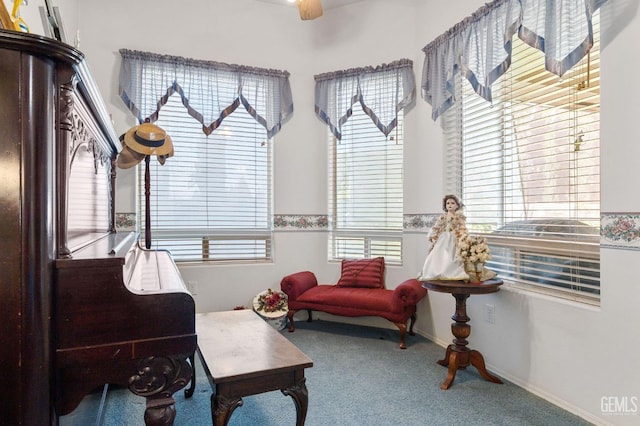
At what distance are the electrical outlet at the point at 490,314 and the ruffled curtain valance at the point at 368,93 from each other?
191 centimetres

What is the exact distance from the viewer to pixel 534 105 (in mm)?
2543

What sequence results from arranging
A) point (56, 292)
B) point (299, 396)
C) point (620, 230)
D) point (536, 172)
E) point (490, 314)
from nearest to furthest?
point (56, 292), point (299, 396), point (620, 230), point (536, 172), point (490, 314)

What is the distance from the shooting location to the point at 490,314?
2.77 meters

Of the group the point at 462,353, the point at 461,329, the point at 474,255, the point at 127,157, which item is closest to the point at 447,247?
the point at 474,255

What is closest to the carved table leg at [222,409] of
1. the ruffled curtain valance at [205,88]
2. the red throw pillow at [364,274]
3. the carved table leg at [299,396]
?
the carved table leg at [299,396]

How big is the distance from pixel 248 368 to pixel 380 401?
43.3 inches

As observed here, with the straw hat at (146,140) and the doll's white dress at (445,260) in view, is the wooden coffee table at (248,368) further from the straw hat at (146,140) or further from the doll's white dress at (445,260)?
the straw hat at (146,140)

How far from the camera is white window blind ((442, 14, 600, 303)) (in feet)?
7.18

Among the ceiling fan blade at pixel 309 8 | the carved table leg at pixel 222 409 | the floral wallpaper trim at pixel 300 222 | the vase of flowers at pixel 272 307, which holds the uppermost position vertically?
the ceiling fan blade at pixel 309 8

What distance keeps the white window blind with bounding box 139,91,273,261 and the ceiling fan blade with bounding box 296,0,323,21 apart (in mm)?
1231

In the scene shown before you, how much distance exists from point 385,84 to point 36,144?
338cm

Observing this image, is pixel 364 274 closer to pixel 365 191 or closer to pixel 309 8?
pixel 365 191

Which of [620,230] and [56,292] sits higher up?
[620,230]

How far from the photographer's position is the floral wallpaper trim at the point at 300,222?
13.3 ft
